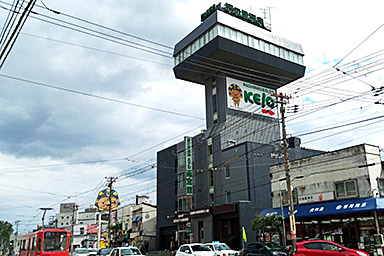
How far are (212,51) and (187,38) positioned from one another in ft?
26.1

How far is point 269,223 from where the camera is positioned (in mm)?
30953

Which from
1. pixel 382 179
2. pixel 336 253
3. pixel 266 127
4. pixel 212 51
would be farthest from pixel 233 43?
pixel 336 253

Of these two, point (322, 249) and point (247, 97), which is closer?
point (322, 249)

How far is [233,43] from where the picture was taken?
167 ft

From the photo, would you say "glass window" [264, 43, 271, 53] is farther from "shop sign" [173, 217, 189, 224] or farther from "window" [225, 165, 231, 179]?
"shop sign" [173, 217, 189, 224]

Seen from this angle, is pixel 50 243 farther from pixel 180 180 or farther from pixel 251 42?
pixel 251 42

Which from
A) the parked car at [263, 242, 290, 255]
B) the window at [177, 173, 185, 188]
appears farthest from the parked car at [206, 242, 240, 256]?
the window at [177, 173, 185, 188]

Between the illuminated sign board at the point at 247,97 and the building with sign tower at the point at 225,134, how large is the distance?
0.14m

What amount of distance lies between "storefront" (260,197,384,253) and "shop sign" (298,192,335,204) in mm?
350

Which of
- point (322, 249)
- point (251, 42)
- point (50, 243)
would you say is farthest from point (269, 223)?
point (251, 42)

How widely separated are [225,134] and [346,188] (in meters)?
21.7

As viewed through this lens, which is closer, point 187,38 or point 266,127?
point 266,127

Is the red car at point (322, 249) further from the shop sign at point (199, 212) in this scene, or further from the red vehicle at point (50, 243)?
the shop sign at point (199, 212)

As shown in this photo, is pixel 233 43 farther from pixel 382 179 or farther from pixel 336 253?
pixel 336 253
